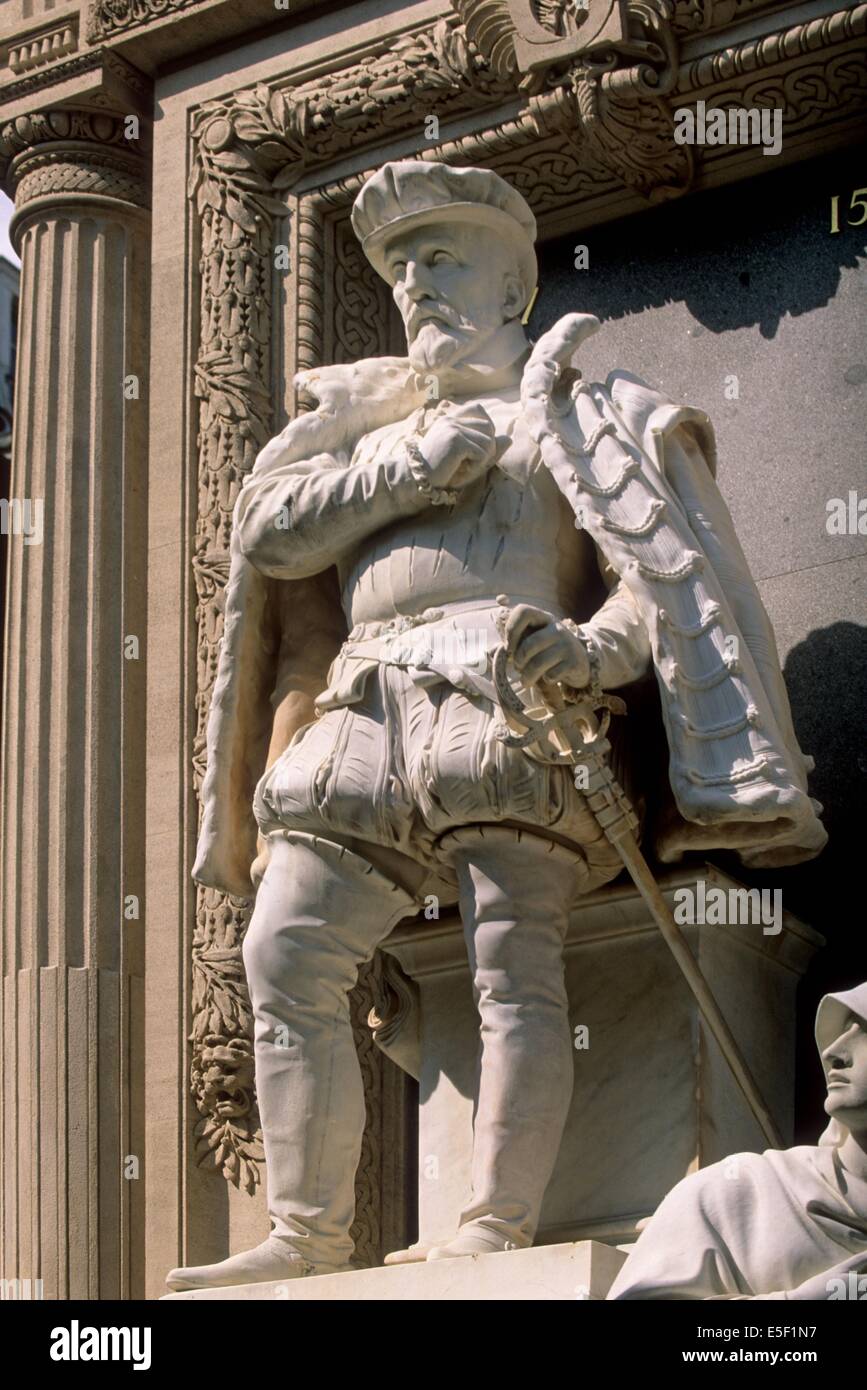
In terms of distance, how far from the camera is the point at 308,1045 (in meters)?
8.55

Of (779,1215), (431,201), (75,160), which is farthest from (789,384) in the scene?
(779,1215)

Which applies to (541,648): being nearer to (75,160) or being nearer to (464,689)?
(464,689)

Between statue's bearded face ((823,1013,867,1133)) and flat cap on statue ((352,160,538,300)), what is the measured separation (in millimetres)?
2553

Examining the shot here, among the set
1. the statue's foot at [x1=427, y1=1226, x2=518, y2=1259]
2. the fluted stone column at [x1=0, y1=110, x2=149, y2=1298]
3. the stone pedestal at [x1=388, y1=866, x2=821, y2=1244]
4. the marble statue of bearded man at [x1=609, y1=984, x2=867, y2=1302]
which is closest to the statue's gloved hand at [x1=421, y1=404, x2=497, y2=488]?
the stone pedestal at [x1=388, y1=866, x2=821, y2=1244]

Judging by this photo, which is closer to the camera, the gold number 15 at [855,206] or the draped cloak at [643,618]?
the draped cloak at [643,618]

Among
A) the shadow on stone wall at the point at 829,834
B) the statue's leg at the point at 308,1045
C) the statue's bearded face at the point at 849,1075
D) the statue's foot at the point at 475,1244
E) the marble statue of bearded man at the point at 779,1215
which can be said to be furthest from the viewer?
the shadow on stone wall at the point at 829,834

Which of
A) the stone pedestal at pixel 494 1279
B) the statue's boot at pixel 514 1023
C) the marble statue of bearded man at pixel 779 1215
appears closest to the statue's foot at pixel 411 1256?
the statue's boot at pixel 514 1023

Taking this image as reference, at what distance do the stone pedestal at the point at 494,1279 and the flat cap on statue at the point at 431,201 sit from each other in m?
2.75

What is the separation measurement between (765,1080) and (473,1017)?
78 cm

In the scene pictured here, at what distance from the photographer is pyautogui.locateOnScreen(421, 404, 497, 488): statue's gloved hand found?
8.70m

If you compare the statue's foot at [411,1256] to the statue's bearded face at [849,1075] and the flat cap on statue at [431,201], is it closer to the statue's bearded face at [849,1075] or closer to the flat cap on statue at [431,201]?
the statue's bearded face at [849,1075]

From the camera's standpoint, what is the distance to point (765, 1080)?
8930 mm

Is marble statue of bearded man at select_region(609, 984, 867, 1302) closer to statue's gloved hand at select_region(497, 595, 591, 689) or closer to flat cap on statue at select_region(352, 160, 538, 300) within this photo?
statue's gloved hand at select_region(497, 595, 591, 689)

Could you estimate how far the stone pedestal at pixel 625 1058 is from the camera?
8.66 meters
